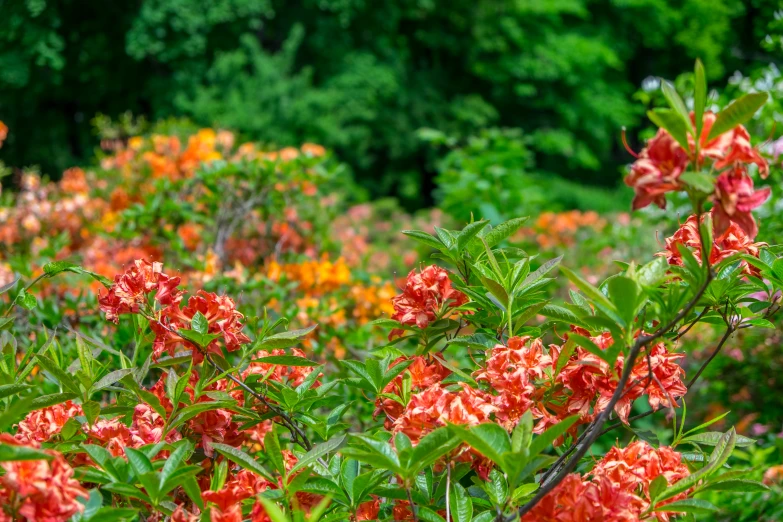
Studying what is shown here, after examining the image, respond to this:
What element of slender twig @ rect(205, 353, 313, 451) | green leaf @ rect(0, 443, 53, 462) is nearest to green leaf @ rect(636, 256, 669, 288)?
slender twig @ rect(205, 353, 313, 451)

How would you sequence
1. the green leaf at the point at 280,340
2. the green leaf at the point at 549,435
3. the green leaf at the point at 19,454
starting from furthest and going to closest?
the green leaf at the point at 280,340 → the green leaf at the point at 549,435 → the green leaf at the point at 19,454

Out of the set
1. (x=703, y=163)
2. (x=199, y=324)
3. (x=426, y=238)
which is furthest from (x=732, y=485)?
(x=199, y=324)

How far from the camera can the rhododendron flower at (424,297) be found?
1211 mm

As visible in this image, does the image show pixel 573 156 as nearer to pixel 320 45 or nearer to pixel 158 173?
pixel 320 45

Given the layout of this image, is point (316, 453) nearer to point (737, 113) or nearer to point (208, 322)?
point (208, 322)

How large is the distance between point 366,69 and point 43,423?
41.9 ft

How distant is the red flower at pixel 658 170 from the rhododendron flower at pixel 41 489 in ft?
2.20

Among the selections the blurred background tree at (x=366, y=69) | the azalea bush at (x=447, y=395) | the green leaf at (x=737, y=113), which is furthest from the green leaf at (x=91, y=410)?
the blurred background tree at (x=366, y=69)

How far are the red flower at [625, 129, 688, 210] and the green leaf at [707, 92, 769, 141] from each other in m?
0.04

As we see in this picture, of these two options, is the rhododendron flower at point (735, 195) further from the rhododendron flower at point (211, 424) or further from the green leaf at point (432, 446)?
the rhododendron flower at point (211, 424)

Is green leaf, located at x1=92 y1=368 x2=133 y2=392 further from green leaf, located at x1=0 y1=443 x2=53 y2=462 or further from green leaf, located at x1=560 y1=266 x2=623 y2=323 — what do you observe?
green leaf, located at x1=560 y1=266 x2=623 y2=323

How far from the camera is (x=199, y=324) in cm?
111

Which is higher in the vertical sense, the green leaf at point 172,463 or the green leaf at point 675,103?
the green leaf at point 675,103

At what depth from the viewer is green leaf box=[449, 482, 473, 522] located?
→ 0.94 meters
